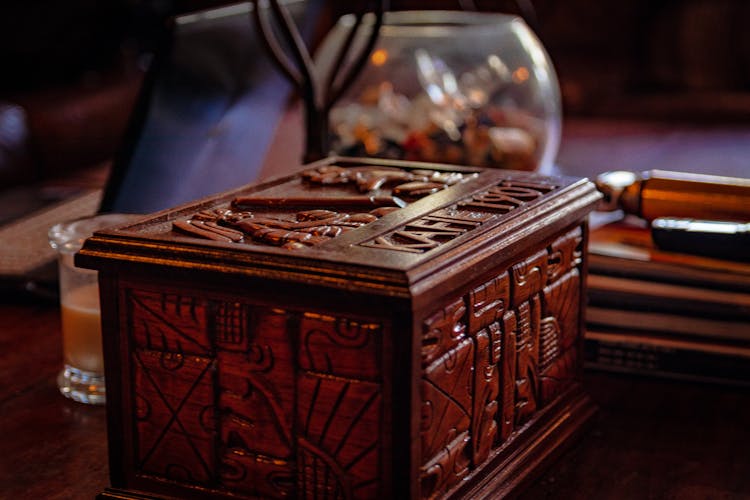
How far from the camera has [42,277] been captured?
124 centimetres

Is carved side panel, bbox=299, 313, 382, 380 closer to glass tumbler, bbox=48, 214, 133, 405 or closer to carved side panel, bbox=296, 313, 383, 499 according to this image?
carved side panel, bbox=296, 313, 383, 499

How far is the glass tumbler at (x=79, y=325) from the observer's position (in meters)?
0.99

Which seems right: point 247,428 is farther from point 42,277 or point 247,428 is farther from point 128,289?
point 42,277

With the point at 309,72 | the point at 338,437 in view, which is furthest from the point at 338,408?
the point at 309,72

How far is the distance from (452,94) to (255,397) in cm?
120

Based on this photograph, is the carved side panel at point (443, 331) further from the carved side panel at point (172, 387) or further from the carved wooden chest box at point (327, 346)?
the carved side panel at point (172, 387)

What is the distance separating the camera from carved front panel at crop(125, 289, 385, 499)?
72 centimetres

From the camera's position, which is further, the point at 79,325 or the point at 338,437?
the point at 79,325

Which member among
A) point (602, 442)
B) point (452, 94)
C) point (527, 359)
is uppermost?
point (452, 94)

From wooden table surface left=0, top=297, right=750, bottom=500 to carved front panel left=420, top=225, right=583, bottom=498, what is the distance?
7 cm

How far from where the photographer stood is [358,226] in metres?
0.81

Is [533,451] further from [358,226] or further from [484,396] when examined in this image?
[358,226]

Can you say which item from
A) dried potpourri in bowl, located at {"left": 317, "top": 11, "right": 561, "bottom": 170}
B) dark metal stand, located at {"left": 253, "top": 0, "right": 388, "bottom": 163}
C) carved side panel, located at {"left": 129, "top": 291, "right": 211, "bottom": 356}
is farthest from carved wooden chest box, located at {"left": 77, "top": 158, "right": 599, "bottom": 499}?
dried potpourri in bowl, located at {"left": 317, "top": 11, "right": 561, "bottom": 170}

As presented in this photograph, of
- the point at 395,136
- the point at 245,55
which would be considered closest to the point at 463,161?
the point at 395,136
